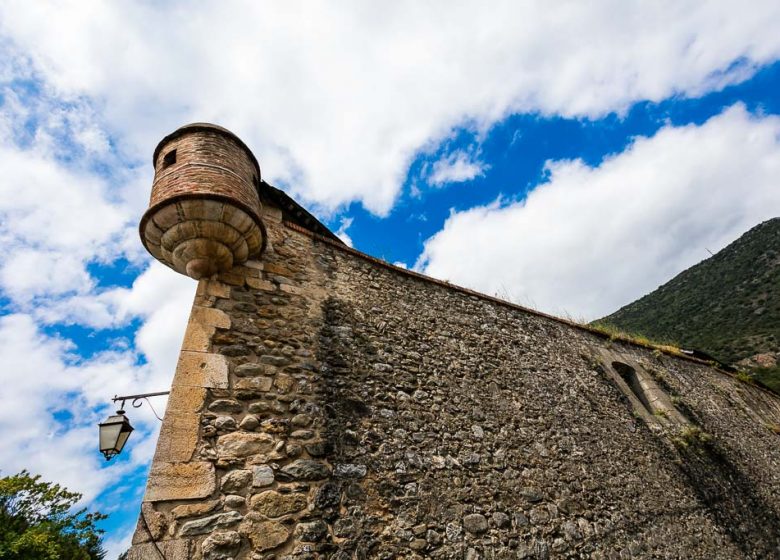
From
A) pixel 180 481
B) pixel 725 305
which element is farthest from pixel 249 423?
pixel 725 305

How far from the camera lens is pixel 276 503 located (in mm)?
3109

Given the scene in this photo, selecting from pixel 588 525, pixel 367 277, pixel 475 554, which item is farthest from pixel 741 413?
pixel 367 277

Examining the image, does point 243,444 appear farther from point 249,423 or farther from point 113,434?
point 113,434

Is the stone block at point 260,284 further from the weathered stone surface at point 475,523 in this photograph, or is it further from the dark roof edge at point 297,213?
the weathered stone surface at point 475,523

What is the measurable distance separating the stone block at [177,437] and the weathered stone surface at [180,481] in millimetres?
59

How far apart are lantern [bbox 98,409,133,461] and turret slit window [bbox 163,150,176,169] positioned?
2.87 m

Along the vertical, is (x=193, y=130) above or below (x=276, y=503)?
above

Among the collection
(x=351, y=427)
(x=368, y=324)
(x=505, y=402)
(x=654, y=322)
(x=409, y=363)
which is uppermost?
(x=654, y=322)

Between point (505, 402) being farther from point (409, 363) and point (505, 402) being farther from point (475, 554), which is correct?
point (475, 554)

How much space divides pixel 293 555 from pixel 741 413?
13.7 metres

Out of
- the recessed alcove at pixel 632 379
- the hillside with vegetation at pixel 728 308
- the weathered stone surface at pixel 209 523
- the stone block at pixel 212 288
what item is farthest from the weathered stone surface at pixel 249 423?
the hillside with vegetation at pixel 728 308

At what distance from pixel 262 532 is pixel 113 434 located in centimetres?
233

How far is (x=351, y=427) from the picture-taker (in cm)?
393

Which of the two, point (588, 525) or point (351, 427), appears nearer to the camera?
point (351, 427)
